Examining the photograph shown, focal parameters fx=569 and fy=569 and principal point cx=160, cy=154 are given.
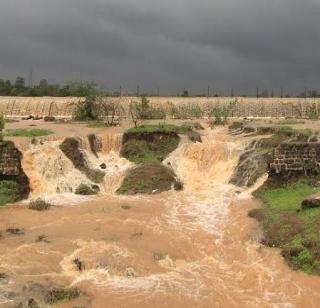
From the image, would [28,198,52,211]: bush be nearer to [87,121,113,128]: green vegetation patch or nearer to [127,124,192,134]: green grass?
[127,124,192,134]: green grass

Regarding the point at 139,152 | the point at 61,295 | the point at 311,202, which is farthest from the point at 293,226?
the point at 139,152

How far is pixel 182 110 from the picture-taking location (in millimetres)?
41062

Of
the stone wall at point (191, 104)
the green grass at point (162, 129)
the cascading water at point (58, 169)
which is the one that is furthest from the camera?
the stone wall at point (191, 104)

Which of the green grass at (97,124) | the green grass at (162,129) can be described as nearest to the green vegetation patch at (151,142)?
the green grass at (162,129)

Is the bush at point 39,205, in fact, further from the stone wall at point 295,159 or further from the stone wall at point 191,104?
the stone wall at point 191,104

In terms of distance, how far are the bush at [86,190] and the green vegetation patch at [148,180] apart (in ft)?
3.21

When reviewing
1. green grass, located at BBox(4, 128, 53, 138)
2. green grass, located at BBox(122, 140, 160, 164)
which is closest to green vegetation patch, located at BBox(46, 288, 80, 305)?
green grass, located at BBox(122, 140, 160, 164)

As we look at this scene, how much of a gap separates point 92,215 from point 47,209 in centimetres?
183

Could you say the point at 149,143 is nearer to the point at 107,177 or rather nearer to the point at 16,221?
the point at 107,177

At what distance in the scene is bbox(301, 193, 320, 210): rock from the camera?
1738cm

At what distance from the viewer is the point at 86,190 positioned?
22406mm

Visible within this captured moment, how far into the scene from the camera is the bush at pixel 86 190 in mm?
22284

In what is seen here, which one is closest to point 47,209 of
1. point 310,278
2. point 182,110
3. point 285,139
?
point 310,278

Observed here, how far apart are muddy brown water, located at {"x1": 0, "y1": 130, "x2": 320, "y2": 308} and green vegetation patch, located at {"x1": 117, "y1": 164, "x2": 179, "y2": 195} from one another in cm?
57
